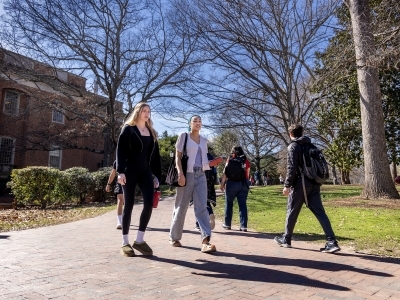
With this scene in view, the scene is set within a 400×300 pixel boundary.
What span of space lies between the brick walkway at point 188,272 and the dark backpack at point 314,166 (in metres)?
1.10

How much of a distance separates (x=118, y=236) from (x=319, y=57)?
15880 millimetres

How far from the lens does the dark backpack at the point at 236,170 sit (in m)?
6.86

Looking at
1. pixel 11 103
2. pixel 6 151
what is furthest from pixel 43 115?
pixel 6 151

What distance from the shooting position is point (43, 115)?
25.4 meters

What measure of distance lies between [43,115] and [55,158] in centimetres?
374

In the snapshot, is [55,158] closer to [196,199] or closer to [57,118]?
[57,118]

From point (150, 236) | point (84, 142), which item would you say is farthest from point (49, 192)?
point (84, 142)

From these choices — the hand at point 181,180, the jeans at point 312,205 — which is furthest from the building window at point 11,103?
the jeans at point 312,205

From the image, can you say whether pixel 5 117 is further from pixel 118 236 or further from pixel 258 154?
pixel 258 154

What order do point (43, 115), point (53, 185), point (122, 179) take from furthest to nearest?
point (43, 115)
point (53, 185)
point (122, 179)

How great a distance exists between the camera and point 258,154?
127 ft

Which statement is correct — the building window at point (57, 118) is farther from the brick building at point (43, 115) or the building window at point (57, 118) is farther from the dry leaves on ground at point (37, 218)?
the dry leaves on ground at point (37, 218)

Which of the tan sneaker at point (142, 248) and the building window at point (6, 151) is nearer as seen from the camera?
the tan sneaker at point (142, 248)

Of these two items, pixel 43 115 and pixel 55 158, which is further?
pixel 55 158
